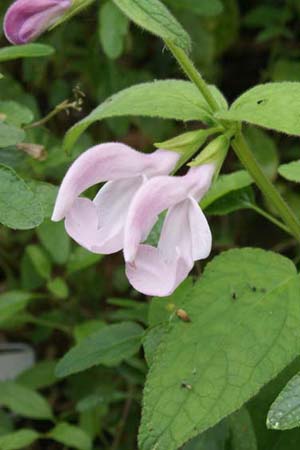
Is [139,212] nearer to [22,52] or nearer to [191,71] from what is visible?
[191,71]

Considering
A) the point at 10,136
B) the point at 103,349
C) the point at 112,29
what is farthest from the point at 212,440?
the point at 112,29

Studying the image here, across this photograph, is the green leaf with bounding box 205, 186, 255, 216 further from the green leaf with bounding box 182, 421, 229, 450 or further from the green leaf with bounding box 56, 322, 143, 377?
the green leaf with bounding box 182, 421, 229, 450

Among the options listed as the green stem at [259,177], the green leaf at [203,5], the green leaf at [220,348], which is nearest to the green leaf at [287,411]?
the green leaf at [220,348]

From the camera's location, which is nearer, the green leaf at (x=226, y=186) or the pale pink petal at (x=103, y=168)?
the pale pink petal at (x=103, y=168)

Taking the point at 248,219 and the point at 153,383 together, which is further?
the point at 248,219

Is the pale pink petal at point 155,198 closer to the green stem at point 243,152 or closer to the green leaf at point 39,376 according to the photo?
the green stem at point 243,152

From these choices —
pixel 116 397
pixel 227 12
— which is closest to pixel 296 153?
pixel 227 12

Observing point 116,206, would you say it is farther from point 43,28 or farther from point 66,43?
point 66,43
